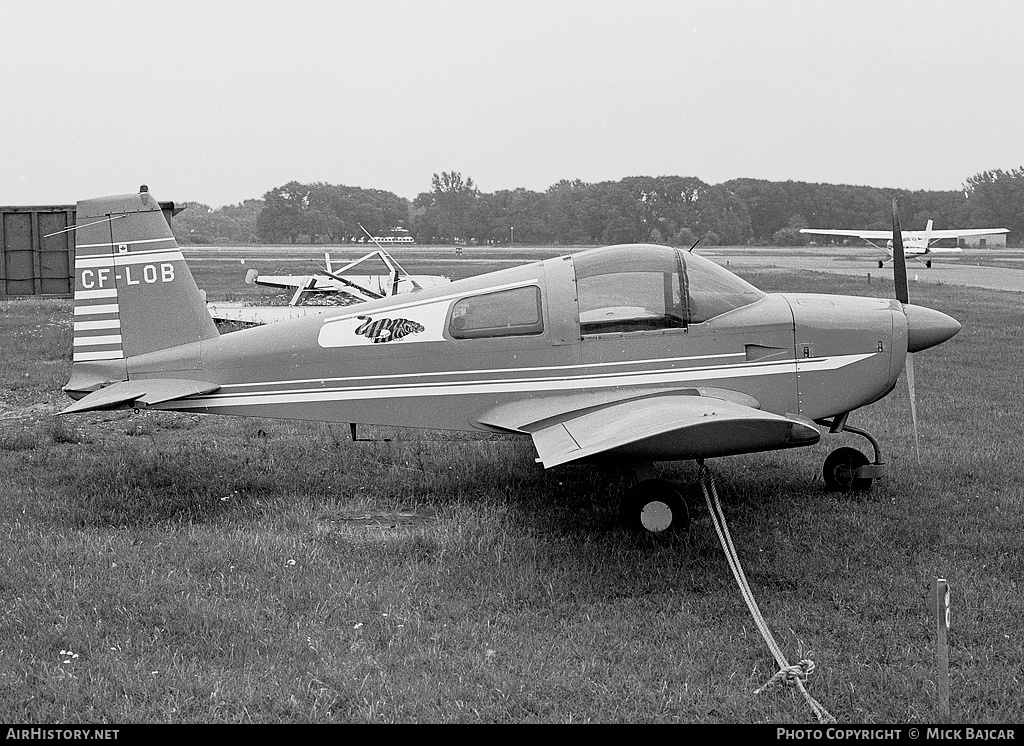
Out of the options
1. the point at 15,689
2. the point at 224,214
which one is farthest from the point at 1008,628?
the point at 224,214

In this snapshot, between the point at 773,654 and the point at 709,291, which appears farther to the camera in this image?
the point at 709,291

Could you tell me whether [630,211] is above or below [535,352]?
above

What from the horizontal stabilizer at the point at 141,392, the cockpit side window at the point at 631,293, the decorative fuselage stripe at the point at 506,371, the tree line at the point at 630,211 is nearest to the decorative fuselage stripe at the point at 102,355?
the horizontal stabilizer at the point at 141,392

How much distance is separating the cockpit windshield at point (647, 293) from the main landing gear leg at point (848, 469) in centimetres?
144

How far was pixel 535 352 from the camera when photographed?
6820 millimetres

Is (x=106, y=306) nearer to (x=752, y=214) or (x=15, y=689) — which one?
(x=15, y=689)

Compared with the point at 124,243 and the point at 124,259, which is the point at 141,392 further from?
the point at 124,243

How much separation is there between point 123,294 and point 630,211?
5374 centimetres

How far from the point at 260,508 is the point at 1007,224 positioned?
2860 inches

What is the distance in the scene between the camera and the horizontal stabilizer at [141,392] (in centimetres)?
657

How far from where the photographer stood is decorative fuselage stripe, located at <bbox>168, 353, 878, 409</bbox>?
264 inches

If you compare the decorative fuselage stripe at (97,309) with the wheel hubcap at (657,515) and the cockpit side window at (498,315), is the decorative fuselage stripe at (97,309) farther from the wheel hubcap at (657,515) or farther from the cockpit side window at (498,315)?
the wheel hubcap at (657,515)

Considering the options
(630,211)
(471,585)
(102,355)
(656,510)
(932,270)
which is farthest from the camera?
(630,211)

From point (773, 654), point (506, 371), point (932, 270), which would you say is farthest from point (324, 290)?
point (932, 270)
